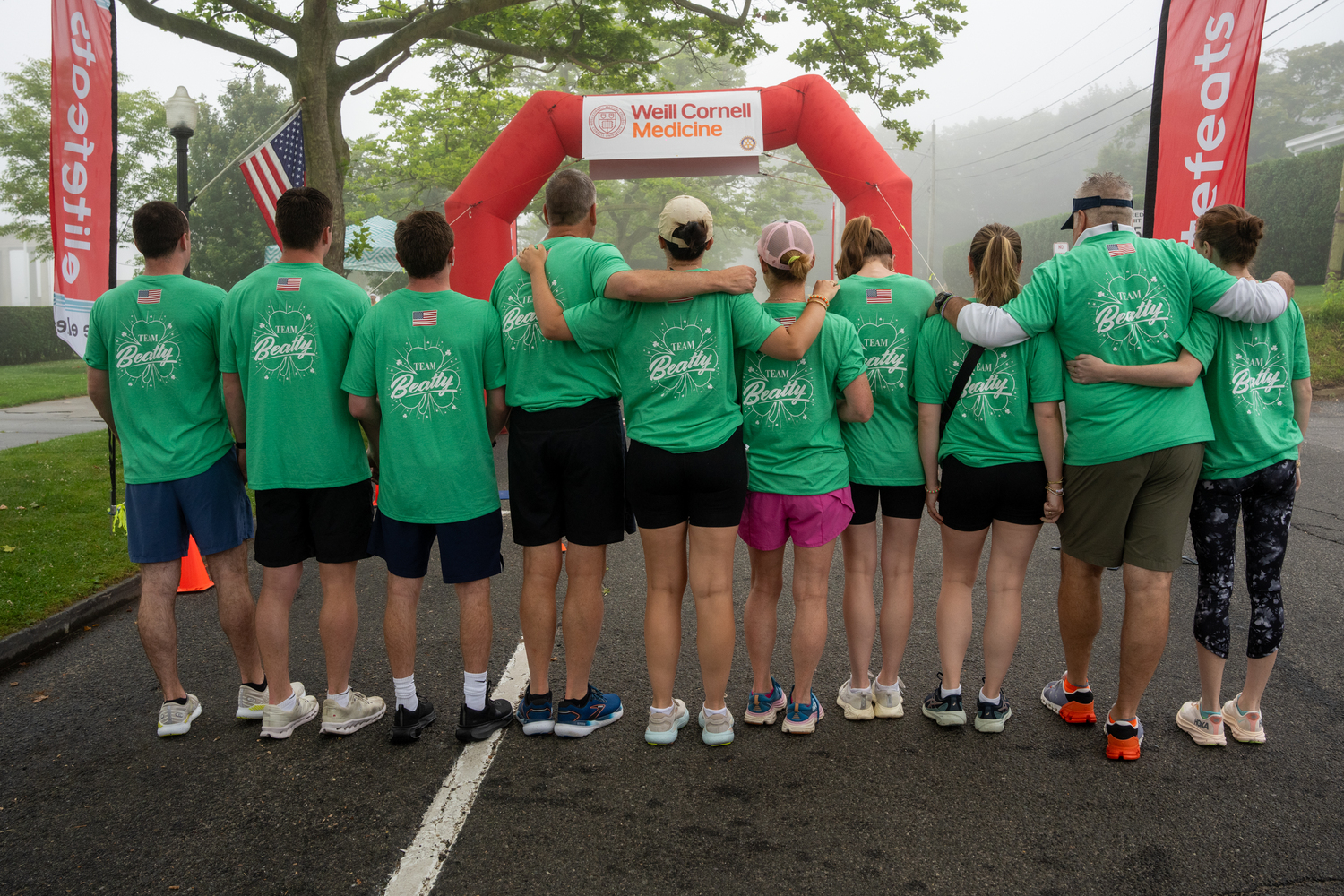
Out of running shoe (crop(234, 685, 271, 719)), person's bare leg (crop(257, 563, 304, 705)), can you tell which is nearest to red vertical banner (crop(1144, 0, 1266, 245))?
person's bare leg (crop(257, 563, 304, 705))

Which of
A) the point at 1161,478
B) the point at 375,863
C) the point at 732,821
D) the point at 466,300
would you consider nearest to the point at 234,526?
the point at 466,300

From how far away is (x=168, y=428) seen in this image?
131 inches

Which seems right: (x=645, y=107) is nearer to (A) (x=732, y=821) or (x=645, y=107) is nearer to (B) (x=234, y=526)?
(B) (x=234, y=526)

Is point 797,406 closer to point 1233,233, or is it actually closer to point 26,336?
point 1233,233

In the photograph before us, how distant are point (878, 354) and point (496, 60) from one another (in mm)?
13810

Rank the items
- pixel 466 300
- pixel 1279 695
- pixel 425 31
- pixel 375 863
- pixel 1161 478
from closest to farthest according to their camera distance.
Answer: pixel 375 863
pixel 1161 478
pixel 466 300
pixel 1279 695
pixel 425 31

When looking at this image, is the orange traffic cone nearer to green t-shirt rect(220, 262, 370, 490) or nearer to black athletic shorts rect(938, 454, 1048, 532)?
green t-shirt rect(220, 262, 370, 490)

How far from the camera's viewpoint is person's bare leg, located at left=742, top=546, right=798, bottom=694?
10.8 ft

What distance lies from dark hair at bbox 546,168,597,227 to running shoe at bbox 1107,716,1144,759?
9.00 ft

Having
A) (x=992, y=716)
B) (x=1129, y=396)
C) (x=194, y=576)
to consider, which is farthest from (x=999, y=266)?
(x=194, y=576)

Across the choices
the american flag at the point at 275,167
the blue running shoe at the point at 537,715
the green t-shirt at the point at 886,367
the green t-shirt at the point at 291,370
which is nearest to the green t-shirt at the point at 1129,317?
the green t-shirt at the point at 886,367

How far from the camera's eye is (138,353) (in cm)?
330

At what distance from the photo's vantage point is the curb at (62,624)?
13.5 ft

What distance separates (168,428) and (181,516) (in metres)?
0.36
